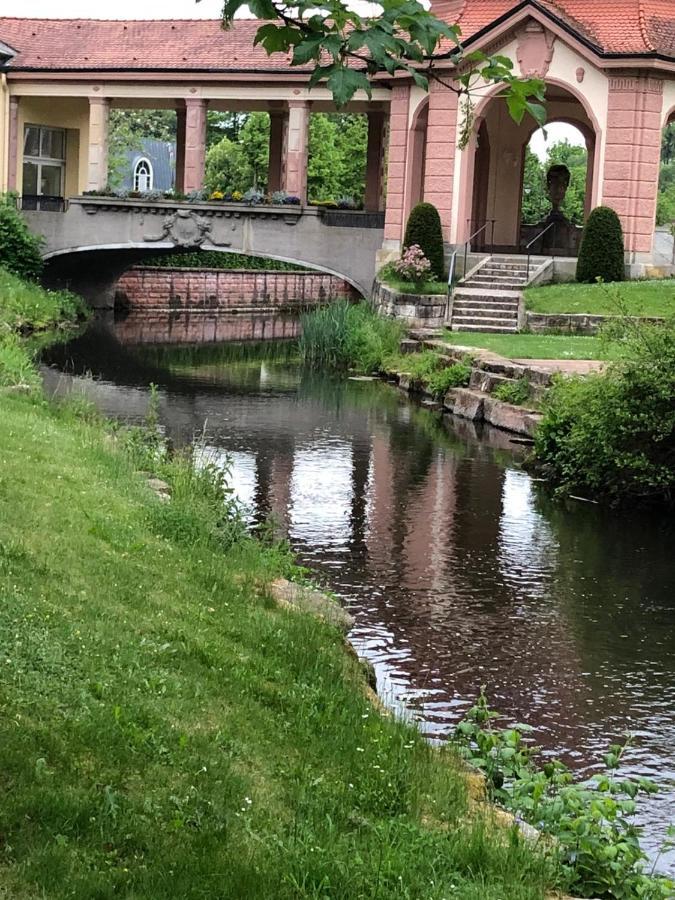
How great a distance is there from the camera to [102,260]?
43125mm

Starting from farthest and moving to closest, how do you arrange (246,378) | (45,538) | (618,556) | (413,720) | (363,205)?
(363,205) → (246,378) → (618,556) → (45,538) → (413,720)

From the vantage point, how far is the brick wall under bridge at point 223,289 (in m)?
47.7

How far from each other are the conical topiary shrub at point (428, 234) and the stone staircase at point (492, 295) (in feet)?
2.60

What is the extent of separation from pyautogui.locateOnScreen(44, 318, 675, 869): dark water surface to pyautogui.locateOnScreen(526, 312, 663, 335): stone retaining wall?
20.7ft

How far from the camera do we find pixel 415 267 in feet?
109

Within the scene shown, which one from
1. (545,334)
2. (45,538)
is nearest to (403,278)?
(545,334)

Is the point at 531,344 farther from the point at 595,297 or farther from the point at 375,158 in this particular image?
the point at 375,158

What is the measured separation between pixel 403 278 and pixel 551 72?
244 inches

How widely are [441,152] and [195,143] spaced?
8.10 m

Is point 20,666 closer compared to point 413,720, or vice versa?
point 20,666

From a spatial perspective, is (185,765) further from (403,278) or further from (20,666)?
(403,278)

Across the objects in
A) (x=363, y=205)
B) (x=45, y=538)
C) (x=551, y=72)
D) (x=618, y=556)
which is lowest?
(x=618, y=556)

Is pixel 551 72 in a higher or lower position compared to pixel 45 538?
higher

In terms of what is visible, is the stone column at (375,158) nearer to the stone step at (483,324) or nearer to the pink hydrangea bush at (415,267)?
the pink hydrangea bush at (415,267)
